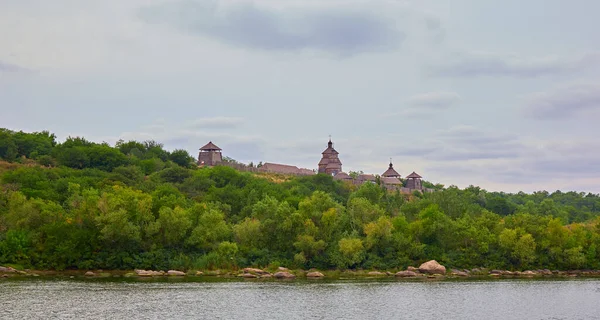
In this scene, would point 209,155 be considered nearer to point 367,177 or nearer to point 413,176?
point 367,177

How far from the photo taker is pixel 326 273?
76.2 metres

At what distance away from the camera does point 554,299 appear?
175 feet

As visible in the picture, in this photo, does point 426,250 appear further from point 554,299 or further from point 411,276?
point 554,299

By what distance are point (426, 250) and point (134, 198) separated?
36684 millimetres

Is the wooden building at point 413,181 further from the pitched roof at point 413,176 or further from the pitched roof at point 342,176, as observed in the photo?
the pitched roof at point 342,176

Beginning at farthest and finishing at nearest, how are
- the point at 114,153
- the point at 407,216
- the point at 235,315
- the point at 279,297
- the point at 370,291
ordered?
the point at 114,153 → the point at 407,216 → the point at 370,291 → the point at 279,297 → the point at 235,315

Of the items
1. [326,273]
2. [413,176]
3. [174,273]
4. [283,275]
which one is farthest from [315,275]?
[413,176]

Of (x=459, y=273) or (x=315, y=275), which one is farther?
(x=459, y=273)

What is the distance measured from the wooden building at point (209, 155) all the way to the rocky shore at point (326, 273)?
263 ft

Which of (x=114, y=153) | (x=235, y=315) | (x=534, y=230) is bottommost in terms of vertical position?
(x=235, y=315)

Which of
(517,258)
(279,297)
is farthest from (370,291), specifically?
(517,258)

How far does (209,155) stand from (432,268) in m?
84.9

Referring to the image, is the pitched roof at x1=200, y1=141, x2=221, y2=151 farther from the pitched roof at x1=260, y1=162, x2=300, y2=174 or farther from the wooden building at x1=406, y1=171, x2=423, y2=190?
the wooden building at x1=406, y1=171, x2=423, y2=190

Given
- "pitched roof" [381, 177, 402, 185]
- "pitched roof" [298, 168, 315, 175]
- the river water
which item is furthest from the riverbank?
"pitched roof" [298, 168, 315, 175]
